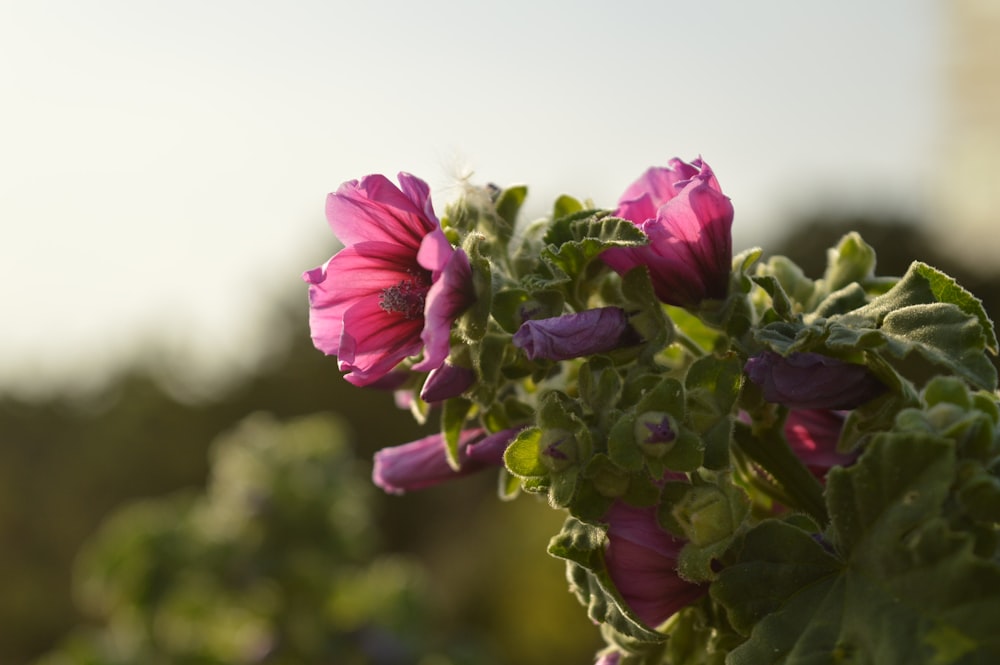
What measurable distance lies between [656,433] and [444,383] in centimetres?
31

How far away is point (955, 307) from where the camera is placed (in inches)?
53.3

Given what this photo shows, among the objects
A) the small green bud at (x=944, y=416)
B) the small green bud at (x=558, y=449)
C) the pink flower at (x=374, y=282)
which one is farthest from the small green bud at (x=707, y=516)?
the pink flower at (x=374, y=282)

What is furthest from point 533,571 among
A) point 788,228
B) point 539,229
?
point 539,229

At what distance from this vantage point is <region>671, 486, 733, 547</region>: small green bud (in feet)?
4.38

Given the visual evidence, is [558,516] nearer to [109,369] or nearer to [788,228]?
[788,228]

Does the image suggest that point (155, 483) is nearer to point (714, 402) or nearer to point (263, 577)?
point (263, 577)

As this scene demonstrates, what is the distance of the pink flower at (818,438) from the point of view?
64.4 inches

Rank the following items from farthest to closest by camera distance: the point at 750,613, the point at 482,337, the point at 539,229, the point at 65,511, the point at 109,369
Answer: the point at 109,369 → the point at 65,511 → the point at 539,229 → the point at 482,337 → the point at 750,613

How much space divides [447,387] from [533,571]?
10310mm

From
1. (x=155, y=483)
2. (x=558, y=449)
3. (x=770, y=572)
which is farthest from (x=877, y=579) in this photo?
(x=155, y=483)

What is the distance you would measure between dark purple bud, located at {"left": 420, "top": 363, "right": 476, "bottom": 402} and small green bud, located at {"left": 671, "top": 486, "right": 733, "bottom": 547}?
354 millimetres

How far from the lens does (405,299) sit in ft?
5.19

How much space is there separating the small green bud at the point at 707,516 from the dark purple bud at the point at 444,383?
1.16 ft

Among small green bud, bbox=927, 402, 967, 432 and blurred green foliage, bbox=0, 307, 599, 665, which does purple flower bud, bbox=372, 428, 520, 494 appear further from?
blurred green foliage, bbox=0, 307, 599, 665
